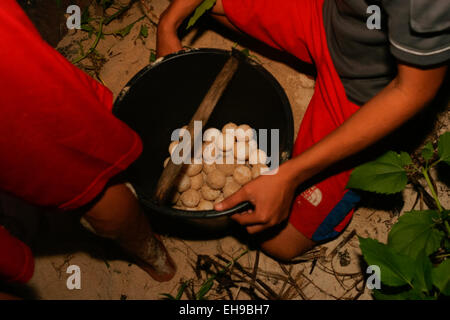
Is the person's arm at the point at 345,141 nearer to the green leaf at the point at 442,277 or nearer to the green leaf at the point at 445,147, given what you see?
the green leaf at the point at 445,147

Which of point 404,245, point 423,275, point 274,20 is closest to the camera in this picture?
point 423,275

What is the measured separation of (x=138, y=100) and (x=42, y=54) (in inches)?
26.0

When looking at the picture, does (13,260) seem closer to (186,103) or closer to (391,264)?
(186,103)

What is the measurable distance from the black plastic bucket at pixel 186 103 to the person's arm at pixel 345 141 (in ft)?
0.41

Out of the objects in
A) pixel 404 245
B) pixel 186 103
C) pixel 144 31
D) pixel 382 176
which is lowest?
pixel 404 245

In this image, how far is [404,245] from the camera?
107 centimetres

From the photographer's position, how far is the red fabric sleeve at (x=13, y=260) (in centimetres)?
78

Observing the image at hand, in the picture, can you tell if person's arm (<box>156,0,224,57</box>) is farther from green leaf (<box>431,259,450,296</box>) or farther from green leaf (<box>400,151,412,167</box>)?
green leaf (<box>431,259,450,296</box>)

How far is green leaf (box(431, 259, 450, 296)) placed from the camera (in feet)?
3.07

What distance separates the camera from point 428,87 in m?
0.83

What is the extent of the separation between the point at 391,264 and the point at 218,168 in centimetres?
76

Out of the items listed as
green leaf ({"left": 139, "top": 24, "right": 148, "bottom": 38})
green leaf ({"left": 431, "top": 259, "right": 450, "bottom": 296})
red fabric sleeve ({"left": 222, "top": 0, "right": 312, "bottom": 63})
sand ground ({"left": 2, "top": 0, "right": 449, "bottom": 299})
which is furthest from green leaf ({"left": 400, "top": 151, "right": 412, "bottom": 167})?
green leaf ({"left": 139, "top": 24, "right": 148, "bottom": 38})

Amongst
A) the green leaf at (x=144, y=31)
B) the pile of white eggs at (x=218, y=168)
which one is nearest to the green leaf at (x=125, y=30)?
the green leaf at (x=144, y=31)

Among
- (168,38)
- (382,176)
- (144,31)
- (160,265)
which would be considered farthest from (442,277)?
(144,31)
